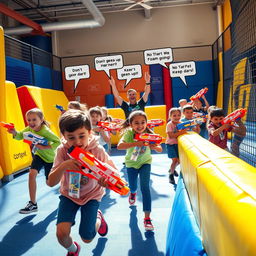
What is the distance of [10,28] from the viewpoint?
11.9 meters

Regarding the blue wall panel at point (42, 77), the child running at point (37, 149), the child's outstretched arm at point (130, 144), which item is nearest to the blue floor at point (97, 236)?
the child running at point (37, 149)

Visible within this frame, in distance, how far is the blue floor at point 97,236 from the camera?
2.18 m

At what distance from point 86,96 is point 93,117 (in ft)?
24.9

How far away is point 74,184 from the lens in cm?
173

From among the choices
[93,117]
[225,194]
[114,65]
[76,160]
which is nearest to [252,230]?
[225,194]

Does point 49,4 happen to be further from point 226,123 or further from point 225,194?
point 225,194

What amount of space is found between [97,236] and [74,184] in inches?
36.2

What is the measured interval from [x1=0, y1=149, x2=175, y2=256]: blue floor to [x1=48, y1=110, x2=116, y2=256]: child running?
0.44 metres

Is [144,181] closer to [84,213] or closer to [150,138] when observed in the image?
[150,138]

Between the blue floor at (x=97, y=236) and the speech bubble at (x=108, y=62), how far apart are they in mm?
5201

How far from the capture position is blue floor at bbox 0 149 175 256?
7.16 feet

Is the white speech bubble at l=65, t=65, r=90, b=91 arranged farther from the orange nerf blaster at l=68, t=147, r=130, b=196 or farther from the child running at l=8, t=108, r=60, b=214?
the orange nerf blaster at l=68, t=147, r=130, b=196

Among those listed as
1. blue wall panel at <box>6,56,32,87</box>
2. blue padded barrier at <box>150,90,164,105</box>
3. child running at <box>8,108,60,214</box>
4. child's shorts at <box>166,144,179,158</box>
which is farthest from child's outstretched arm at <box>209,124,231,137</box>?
blue padded barrier at <box>150,90,164,105</box>

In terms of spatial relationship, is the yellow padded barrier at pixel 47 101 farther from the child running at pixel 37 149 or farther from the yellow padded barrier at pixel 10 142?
the child running at pixel 37 149
